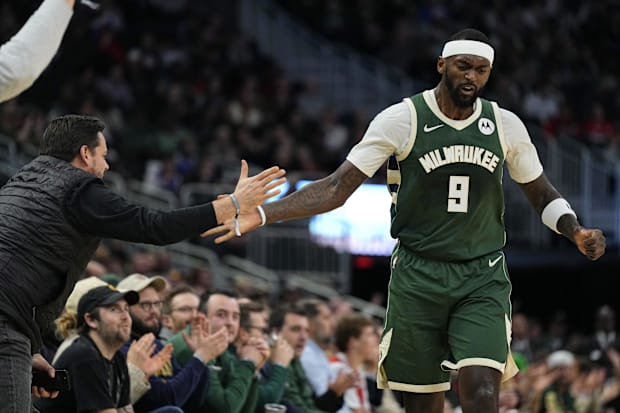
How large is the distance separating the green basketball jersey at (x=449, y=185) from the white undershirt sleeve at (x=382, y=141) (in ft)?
0.17

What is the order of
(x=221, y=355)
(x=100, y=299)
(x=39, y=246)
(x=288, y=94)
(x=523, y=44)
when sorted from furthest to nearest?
(x=523, y=44) → (x=288, y=94) → (x=221, y=355) → (x=100, y=299) → (x=39, y=246)

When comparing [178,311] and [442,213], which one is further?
[178,311]

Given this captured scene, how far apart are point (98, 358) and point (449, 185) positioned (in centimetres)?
209

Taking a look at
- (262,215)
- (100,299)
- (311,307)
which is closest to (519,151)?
(262,215)

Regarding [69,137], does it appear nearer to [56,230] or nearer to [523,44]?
[56,230]

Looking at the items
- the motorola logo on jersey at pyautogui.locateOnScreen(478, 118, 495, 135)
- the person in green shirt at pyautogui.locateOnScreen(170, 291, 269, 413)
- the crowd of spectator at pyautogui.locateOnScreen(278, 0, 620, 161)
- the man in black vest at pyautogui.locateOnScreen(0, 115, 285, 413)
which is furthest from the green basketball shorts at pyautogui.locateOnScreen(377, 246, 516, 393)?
the crowd of spectator at pyautogui.locateOnScreen(278, 0, 620, 161)

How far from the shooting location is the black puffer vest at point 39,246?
5.71 metres

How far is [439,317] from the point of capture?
661 cm

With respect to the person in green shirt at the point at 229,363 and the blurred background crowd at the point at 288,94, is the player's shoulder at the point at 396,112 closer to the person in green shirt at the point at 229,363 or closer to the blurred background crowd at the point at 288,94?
the person in green shirt at the point at 229,363

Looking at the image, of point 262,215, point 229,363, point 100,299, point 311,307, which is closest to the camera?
point 262,215

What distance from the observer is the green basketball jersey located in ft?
21.7

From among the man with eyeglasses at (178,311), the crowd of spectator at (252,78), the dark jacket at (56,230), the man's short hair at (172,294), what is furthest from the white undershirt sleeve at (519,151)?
the crowd of spectator at (252,78)

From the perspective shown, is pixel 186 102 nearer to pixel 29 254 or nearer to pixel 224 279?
pixel 224 279

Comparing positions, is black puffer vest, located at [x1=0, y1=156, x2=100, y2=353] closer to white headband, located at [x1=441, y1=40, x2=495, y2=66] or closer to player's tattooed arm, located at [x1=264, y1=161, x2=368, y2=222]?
player's tattooed arm, located at [x1=264, y1=161, x2=368, y2=222]
